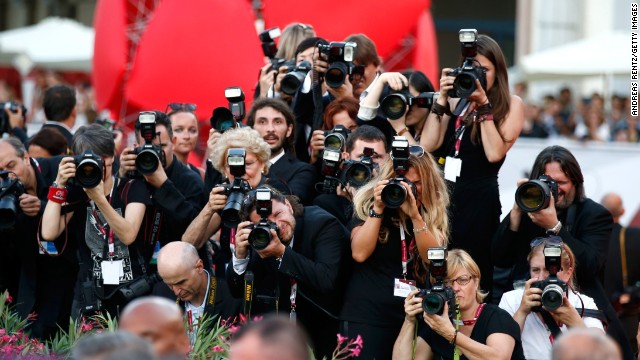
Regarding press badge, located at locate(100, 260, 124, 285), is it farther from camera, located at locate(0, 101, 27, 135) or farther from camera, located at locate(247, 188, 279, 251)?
camera, located at locate(0, 101, 27, 135)

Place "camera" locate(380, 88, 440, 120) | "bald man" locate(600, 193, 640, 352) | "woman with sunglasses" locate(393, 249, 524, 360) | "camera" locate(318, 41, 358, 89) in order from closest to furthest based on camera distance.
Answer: "woman with sunglasses" locate(393, 249, 524, 360) → "camera" locate(380, 88, 440, 120) → "camera" locate(318, 41, 358, 89) → "bald man" locate(600, 193, 640, 352)

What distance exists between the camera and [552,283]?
5711 mm

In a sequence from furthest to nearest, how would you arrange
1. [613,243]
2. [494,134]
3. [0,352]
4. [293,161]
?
[613,243] → [293,161] → [494,134] → [0,352]

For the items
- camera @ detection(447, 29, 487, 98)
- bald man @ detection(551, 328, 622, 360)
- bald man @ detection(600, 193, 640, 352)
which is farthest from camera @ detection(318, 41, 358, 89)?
bald man @ detection(551, 328, 622, 360)

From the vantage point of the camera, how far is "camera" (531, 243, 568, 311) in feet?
18.6

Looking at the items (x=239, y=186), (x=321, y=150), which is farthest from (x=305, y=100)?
(x=239, y=186)

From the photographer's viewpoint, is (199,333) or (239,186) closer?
(199,333)

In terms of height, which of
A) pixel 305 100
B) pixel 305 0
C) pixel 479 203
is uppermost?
pixel 305 0

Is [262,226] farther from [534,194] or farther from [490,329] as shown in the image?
[534,194]

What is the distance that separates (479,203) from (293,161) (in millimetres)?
1086

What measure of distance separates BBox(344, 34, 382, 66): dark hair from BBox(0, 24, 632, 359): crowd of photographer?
13mm

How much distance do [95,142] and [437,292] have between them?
2.22m

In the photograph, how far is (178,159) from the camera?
7387 mm

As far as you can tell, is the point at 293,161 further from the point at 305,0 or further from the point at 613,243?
the point at 305,0
